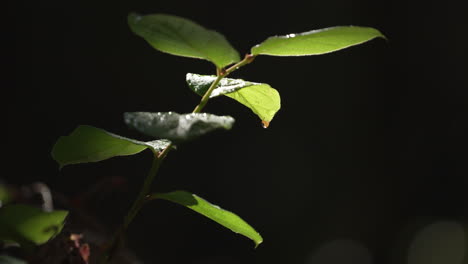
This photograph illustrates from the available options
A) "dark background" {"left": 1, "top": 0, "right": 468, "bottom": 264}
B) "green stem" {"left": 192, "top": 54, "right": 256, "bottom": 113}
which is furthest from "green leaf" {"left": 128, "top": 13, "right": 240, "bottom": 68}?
"dark background" {"left": 1, "top": 0, "right": 468, "bottom": 264}

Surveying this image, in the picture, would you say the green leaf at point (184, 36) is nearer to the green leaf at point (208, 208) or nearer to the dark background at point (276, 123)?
the green leaf at point (208, 208)

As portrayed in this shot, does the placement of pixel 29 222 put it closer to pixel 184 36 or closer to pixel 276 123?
pixel 184 36

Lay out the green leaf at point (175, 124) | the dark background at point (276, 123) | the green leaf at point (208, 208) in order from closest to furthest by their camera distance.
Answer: the green leaf at point (175, 124) < the green leaf at point (208, 208) < the dark background at point (276, 123)

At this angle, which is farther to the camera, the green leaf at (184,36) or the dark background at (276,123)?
the dark background at (276,123)

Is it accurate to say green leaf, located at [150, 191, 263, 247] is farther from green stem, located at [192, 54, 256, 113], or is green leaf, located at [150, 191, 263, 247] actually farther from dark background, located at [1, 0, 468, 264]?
dark background, located at [1, 0, 468, 264]

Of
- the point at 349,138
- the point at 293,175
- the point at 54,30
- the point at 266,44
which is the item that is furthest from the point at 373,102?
the point at 266,44

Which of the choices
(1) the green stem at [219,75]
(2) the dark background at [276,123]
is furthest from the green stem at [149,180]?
(2) the dark background at [276,123]
